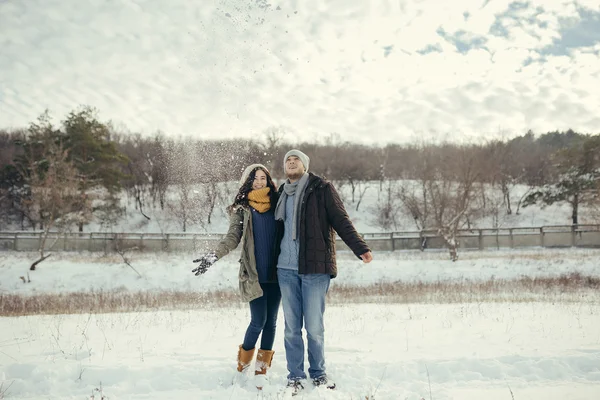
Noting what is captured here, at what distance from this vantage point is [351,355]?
455 centimetres

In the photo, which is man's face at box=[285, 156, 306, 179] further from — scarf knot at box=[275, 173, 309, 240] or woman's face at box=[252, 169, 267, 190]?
woman's face at box=[252, 169, 267, 190]

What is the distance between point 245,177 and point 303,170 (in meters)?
0.59

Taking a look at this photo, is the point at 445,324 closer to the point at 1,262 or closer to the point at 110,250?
the point at 1,262

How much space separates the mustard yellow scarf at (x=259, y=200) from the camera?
402cm

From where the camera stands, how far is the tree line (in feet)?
82.3

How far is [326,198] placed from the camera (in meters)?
3.85

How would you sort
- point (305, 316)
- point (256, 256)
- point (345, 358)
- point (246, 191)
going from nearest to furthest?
1. point (305, 316)
2. point (256, 256)
3. point (246, 191)
4. point (345, 358)

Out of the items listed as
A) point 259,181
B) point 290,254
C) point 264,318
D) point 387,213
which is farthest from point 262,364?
point 387,213

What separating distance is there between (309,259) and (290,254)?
0.22 m

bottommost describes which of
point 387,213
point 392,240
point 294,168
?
point 392,240

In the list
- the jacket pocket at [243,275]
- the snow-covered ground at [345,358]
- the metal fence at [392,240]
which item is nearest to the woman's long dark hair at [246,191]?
the jacket pocket at [243,275]

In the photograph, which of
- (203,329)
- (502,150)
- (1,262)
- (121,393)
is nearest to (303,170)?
(121,393)

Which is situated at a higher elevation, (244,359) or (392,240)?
(244,359)

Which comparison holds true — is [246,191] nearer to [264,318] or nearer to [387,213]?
[264,318]
